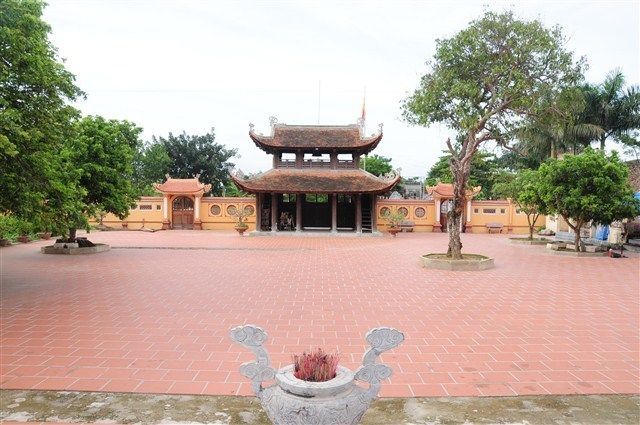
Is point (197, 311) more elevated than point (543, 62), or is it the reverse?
point (543, 62)

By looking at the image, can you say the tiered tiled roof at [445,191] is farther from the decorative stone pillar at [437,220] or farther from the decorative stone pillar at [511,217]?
the decorative stone pillar at [511,217]

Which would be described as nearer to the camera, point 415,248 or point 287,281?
point 287,281

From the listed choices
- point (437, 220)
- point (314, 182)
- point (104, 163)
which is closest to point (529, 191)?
point (314, 182)

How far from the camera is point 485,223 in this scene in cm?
2827

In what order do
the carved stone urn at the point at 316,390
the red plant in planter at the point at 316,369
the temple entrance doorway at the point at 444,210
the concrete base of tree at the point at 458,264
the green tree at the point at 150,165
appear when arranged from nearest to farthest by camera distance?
the carved stone urn at the point at 316,390
the red plant in planter at the point at 316,369
the concrete base of tree at the point at 458,264
the temple entrance doorway at the point at 444,210
the green tree at the point at 150,165

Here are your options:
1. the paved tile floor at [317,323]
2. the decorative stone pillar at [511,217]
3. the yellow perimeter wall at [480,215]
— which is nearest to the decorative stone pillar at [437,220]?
the yellow perimeter wall at [480,215]

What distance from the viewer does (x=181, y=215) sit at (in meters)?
28.2

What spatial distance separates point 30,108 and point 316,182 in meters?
17.5

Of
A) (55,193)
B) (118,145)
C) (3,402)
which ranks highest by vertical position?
(118,145)

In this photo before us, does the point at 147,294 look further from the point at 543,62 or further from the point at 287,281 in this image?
the point at 543,62

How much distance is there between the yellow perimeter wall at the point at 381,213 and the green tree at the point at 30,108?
20573 mm

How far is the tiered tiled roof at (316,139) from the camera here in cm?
2430

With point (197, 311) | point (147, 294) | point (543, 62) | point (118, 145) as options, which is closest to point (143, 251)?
point (118, 145)

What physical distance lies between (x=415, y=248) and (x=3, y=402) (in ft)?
49.2
